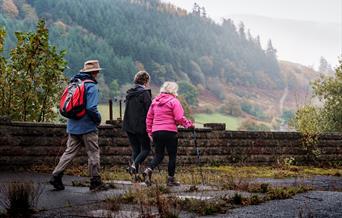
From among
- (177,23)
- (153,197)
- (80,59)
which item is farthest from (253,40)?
(153,197)

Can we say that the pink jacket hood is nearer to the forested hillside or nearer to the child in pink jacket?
the child in pink jacket

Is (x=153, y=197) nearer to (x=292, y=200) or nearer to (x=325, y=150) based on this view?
(x=292, y=200)

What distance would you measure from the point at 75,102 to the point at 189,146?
7.17 m

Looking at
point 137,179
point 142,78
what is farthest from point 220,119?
point 137,179

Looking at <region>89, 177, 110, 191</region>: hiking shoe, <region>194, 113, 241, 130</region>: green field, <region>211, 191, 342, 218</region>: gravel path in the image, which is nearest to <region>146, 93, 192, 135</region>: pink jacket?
<region>89, 177, 110, 191</region>: hiking shoe

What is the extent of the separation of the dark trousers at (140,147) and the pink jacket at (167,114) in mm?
730

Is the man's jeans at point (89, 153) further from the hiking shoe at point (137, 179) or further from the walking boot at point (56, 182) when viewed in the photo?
the hiking shoe at point (137, 179)

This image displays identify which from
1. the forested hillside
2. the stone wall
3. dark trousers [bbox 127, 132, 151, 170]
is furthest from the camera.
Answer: the forested hillside

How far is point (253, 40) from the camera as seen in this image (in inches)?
6959

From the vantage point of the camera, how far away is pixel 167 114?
8688 mm

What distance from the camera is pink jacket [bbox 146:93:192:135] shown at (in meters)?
8.63

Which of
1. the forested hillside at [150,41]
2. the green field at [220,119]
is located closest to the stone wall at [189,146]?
Result: the green field at [220,119]

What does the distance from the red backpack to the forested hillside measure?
98133 millimetres

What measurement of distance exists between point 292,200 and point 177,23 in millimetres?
160015
